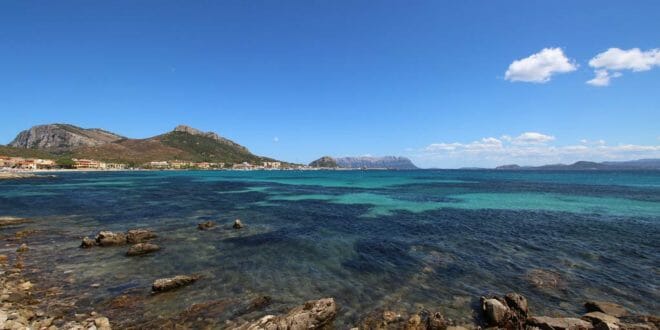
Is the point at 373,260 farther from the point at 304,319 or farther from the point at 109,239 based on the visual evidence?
the point at 109,239

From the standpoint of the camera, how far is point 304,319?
12242 mm

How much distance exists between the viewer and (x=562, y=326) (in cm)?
1167

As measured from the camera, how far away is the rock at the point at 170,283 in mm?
15516

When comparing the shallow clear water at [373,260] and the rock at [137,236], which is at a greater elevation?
the rock at [137,236]

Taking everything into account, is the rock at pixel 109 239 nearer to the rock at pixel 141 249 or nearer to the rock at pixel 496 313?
the rock at pixel 141 249

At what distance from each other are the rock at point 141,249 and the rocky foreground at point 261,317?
236 inches

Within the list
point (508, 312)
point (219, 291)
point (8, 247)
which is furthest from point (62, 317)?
point (508, 312)

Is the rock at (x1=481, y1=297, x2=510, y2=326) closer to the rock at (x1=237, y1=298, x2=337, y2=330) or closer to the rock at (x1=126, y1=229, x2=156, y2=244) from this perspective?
the rock at (x1=237, y1=298, x2=337, y2=330)

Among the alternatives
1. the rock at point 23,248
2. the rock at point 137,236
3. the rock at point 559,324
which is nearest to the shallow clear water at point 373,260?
the rock at point 23,248

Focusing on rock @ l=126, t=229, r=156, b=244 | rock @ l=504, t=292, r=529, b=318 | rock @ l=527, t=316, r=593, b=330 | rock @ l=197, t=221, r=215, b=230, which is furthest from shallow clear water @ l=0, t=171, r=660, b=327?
rock @ l=527, t=316, r=593, b=330

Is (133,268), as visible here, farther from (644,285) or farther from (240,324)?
(644,285)

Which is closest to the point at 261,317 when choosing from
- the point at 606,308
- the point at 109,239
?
the point at 606,308

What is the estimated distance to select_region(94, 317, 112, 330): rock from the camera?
11.7 metres

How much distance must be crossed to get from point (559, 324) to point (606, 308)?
4512mm
